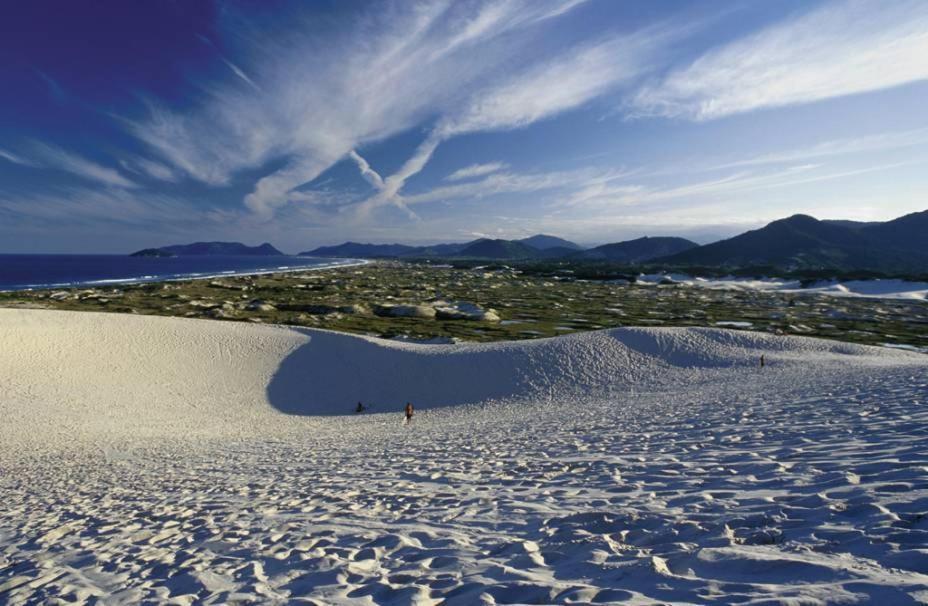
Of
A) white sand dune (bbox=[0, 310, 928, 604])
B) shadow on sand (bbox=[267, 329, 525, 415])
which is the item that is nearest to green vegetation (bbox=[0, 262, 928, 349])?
shadow on sand (bbox=[267, 329, 525, 415])

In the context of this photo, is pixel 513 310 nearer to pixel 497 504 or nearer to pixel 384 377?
A: pixel 384 377

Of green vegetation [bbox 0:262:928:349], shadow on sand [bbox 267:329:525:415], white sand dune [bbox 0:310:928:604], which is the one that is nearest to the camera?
white sand dune [bbox 0:310:928:604]

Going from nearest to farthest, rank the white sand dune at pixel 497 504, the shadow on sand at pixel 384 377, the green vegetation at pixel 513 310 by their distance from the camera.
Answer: the white sand dune at pixel 497 504 → the shadow on sand at pixel 384 377 → the green vegetation at pixel 513 310

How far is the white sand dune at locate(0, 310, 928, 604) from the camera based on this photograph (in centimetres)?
505

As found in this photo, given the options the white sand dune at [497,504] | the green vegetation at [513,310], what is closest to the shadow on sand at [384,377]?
the white sand dune at [497,504]

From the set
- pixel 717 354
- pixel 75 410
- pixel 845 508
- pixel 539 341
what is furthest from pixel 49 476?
pixel 717 354

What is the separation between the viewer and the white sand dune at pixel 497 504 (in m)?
5.05

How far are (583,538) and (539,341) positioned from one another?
33.3 m

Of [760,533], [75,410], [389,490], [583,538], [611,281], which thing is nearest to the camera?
[760,533]

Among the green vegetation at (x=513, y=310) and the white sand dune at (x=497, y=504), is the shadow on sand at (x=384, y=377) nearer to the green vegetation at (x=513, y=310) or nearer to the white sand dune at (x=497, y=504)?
the white sand dune at (x=497, y=504)

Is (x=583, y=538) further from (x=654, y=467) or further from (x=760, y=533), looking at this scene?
(x=654, y=467)

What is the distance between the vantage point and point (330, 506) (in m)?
8.92

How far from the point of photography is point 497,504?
8086mm

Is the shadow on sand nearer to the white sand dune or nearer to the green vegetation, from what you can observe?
the white sand dune
